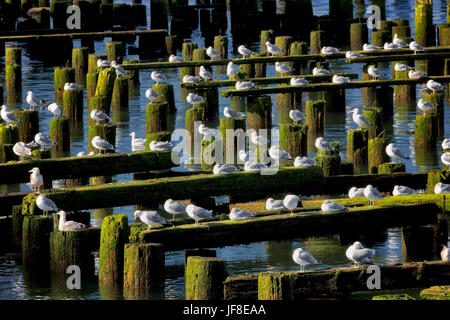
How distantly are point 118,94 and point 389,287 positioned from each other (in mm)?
14224

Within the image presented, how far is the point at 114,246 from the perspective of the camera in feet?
53.3

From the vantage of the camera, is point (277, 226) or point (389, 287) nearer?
point (389, 287)

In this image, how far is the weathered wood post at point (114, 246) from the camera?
637 inches

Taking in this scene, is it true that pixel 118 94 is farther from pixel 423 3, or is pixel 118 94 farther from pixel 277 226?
pixel 277 226

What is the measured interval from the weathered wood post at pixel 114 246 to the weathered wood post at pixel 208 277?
1.48 m

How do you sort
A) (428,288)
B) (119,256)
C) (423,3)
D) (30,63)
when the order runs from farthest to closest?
(30,63)
(423,3)
(119,256)
(428,288)

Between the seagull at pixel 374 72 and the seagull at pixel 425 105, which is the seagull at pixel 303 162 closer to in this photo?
the seagull at pixel 425 105

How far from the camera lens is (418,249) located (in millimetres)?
17375

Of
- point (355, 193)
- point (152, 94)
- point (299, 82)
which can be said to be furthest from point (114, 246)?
point (299, 82)

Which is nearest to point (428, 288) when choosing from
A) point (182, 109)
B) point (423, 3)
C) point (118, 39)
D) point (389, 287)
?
point (389, 287)

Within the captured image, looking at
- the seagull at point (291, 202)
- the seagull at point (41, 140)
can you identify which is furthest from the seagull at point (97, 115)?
the seagull at point (291, 202)

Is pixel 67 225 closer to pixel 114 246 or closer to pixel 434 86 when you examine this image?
pixel 114 246

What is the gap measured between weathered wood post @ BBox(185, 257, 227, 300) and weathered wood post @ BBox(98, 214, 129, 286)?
148cm

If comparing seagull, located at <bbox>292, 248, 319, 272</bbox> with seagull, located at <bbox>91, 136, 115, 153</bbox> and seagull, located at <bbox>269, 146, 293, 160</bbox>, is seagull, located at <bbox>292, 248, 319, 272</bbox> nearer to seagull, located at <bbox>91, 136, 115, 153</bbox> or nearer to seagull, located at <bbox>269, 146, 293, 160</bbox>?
seagull, located at <bbox>269, 146, 293, 160</bbox>
